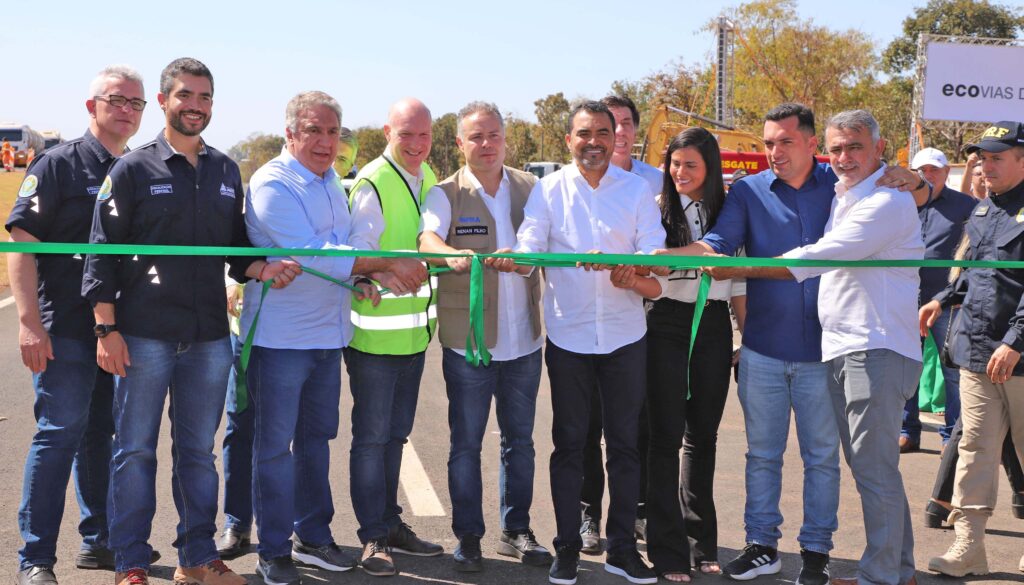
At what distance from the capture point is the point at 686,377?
16.4 feet

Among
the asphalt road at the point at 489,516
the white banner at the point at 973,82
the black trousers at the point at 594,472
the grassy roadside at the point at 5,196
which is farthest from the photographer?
the white banner at the point at 973,82

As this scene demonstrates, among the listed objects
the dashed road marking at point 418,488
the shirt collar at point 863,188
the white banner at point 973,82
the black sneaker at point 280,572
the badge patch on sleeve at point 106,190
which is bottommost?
the dashed road marking at point 418,488

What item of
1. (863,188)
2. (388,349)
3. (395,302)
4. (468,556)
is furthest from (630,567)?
(863,188)

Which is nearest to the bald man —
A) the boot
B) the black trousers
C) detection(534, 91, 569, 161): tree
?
the black trousers

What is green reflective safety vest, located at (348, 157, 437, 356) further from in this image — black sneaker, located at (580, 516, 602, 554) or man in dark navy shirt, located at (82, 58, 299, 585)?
black sneaker, located at (580, 516, 602, 554)

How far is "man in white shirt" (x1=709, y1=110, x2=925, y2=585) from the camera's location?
4.51 metres

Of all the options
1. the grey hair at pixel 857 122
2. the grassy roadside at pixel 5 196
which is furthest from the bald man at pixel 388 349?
the grassy roadside at pixel 5 196

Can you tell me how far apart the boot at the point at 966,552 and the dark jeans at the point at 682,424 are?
42.4 inches

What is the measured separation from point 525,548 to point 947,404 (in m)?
3.68

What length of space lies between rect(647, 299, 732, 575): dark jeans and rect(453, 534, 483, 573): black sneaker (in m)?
0.82

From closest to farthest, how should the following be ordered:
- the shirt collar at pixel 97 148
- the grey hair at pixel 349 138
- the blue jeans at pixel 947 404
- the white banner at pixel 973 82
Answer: the shirt collar at pixel 97 148
the grey hair at pixel 349 138
the blue jeans at pixel 947 404
the white banner at pixel 973 82

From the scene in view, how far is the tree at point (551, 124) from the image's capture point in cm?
6031

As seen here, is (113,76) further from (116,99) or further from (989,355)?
(989,355)

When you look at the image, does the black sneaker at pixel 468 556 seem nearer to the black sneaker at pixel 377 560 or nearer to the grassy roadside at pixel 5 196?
the black sneaker at pixel 377 560
